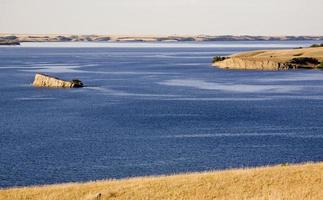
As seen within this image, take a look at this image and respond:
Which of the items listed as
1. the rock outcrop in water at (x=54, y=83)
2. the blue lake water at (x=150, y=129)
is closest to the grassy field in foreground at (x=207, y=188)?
the blue lake water at (x=150, y=129)

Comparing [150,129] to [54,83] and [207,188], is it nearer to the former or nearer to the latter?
[207,188]

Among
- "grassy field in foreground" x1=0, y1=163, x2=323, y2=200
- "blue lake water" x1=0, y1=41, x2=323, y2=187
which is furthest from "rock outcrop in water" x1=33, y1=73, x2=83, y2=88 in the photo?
"grassy field in foreground" x1=0, y1=163, x2=323, y2=200

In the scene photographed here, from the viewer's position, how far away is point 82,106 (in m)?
114

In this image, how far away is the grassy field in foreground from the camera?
34084 millimetres

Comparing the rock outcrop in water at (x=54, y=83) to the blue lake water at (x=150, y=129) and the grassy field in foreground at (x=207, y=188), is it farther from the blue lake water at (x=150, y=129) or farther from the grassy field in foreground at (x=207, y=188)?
the grassy field in foreground at (x=207, y=188)

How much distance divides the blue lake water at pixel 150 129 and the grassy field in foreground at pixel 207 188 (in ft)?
52.3

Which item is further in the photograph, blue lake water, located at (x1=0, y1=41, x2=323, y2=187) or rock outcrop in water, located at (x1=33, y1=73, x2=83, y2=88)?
rock outcrop in water, located at (x1=33, y1=73, x2=83, y2=88)

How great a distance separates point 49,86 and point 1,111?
47760mm

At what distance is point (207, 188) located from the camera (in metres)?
35.8

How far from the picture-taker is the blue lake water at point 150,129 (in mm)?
59875

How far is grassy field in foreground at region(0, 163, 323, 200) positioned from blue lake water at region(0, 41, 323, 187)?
15950 mm

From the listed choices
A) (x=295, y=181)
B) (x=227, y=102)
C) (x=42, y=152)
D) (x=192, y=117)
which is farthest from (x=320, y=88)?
(x=295, y=181)

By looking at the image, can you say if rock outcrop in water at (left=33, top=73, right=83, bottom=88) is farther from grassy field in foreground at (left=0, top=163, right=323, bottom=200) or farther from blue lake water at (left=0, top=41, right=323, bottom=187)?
grassy field in foreground at (left=0, top=163, right=323, bottom=200)

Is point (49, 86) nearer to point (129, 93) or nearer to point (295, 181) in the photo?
point (129, 93)
